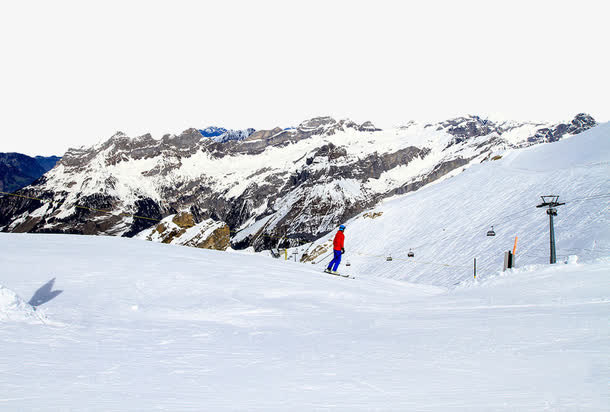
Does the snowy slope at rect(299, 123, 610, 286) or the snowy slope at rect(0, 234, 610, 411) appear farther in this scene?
the snowy slope at rect(299, 123, 610, 286)

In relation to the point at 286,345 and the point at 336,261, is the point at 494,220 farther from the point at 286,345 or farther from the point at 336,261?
the point at 286,345

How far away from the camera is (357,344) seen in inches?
285

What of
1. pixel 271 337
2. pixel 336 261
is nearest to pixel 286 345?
pixel 271 337

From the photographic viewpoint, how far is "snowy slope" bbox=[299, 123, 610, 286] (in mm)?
34031

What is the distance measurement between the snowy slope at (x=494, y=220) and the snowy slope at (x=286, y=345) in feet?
69.6

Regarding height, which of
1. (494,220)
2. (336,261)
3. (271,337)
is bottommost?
(336,261)

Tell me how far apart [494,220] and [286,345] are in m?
39.3

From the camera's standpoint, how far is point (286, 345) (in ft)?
24.3

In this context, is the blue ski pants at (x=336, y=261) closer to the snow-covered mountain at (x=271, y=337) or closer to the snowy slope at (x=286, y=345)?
the snow-covered mountain at (x=271, y=337)

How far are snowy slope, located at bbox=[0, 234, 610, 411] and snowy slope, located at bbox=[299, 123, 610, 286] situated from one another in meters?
21.2

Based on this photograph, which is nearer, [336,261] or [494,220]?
[336,261]

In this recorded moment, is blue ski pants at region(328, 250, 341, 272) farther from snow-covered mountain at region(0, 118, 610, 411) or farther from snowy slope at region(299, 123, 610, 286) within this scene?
snowy slope at region(299, 123, 610, 286)

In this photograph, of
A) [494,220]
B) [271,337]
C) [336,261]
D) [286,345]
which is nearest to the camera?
[286,345]

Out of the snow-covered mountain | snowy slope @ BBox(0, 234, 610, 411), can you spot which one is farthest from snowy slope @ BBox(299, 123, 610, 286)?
snowy slope @ BBox(0, 234, 610, 411)
